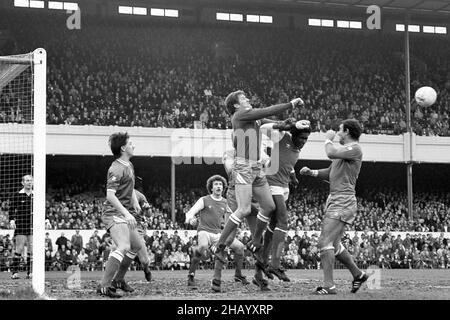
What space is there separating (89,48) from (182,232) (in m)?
16.0

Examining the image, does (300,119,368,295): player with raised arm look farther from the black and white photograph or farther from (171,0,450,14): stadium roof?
(171,0,450,14): stadium roof

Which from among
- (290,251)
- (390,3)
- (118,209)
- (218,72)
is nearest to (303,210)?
(290,251)

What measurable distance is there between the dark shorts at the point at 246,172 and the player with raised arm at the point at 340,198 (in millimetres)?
990

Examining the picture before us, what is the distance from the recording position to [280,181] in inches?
445

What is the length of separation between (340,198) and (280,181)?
5.29ft

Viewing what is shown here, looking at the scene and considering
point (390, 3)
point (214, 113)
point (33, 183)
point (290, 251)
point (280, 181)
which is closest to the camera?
point (33, 183)

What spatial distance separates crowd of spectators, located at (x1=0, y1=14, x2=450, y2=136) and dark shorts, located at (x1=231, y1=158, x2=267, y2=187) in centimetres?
2537

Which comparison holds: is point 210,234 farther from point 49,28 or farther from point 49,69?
point 49,28

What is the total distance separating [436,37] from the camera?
48.7 metres

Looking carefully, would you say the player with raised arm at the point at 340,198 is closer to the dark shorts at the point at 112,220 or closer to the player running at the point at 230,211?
the player running at the point at 230,211

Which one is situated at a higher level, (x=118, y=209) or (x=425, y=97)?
(x=425, y=97)

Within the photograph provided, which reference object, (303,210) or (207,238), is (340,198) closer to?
(207,238)

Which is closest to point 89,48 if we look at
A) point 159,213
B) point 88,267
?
point 159,213

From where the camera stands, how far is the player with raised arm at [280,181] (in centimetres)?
1111
